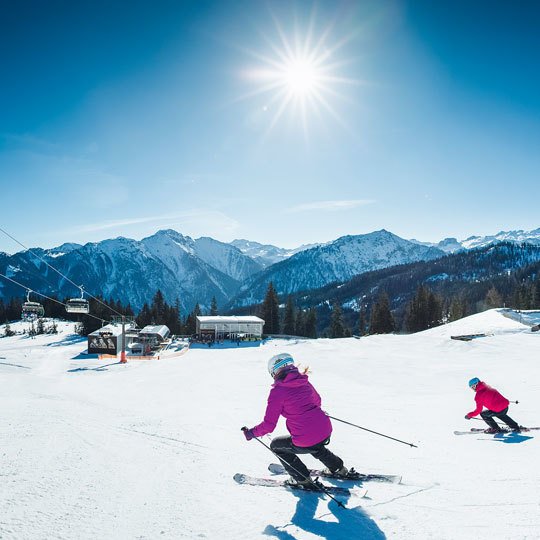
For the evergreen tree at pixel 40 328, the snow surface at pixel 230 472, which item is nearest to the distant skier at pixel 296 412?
the snow surface at pixel 230 472

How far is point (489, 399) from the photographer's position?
9.16 m

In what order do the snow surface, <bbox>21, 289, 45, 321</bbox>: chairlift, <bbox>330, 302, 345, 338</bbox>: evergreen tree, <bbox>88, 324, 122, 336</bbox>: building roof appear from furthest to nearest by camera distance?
<bbox>330, 302, 345, 338</bbox>: evergreen tree < <bbox>88, 324, 122, 336</bbox>: building roof < <bbox>21, 289, 45, 321</bbox>: chairlift < the snow surface

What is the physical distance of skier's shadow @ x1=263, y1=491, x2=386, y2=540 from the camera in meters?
4.14

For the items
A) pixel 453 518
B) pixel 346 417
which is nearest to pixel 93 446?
pixel 453 518

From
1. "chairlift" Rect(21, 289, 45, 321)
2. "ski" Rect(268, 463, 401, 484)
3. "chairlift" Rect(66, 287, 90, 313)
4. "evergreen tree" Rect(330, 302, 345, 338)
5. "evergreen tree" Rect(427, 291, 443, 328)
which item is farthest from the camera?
"evergreen tree" Rect(330, 302, 345, 338)

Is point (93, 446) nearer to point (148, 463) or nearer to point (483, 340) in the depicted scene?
point (148, 463)

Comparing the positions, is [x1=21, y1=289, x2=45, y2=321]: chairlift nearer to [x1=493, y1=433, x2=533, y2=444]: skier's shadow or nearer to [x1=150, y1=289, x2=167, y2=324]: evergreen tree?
[x1=493, y1=433, x2=533, y2=444]: skier's shadow

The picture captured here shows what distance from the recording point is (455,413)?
1164 cm

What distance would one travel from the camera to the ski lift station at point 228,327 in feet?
197

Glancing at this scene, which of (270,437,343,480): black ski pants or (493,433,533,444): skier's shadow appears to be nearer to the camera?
(270,437,343,480): black ski pants

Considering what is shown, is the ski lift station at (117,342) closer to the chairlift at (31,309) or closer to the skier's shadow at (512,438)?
the chairlift at (31,309)

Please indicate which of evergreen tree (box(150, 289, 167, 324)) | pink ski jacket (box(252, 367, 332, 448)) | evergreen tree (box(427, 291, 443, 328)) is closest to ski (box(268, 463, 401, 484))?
pink ski jacket (box(252, 367, 332, 448))

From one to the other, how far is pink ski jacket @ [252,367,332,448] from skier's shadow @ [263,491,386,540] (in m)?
0.80

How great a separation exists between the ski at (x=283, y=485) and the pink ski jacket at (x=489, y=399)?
18.4 feet
